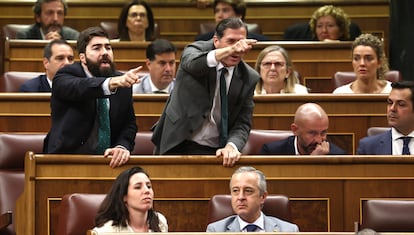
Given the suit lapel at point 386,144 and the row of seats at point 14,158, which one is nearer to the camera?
the row of seats at point 14,158

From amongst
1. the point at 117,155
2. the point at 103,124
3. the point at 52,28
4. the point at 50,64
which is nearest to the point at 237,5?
the point at 52,28

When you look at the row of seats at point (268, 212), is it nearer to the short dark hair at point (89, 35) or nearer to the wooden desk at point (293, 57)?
the short dark hair at point (89, 35)

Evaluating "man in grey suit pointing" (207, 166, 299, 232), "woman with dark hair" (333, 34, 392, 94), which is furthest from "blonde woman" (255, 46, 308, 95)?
"man in grey suit pointing" (207, 166, 299, 232)

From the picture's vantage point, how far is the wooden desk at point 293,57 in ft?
19.6

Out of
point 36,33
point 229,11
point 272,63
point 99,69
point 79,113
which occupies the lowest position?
point 79,113

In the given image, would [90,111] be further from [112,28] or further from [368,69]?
[112,28]

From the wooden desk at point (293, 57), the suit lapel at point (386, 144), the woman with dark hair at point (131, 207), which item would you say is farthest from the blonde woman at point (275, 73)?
the woman with dark hair at point (131, 207)

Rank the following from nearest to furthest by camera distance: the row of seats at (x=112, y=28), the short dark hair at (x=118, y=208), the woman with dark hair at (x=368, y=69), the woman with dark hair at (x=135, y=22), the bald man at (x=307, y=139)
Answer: the short dark hair at (x=118, y=208) → the bald man at (x=307, y=139) → the woman with dark hair at (x=368, y=69) → the woman with dark hair at (x=135, y=22) → the row of seats at (x=112, y=28)

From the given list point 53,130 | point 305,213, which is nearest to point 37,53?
point 53,130

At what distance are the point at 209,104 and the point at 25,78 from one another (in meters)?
1.65

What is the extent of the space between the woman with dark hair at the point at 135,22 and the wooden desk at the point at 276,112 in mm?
1277

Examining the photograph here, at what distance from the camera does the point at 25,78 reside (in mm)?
5551

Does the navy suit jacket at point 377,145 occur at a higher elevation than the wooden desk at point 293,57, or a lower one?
lower

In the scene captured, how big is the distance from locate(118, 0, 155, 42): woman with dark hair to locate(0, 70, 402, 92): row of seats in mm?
595
